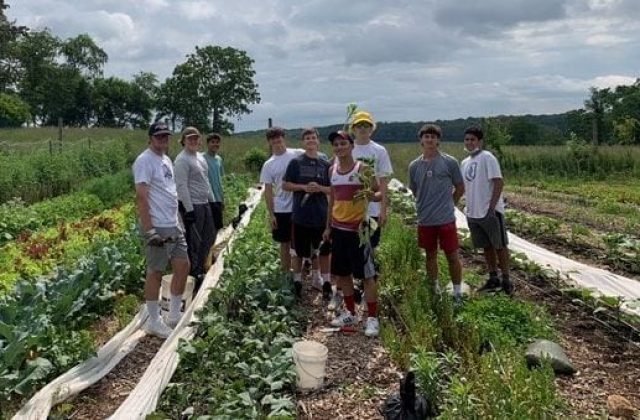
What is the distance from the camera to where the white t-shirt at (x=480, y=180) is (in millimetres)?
5820

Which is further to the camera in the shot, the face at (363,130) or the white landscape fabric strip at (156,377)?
the face at (363,130)

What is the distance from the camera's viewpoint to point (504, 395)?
299 centimetres

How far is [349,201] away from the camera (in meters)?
4.93

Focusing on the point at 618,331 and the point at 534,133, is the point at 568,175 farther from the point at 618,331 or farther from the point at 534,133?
the point at 534,133

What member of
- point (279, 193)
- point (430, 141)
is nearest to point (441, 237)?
point (430, 141)

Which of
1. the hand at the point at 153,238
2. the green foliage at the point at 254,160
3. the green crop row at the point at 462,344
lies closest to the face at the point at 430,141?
the green crop row at the point at 462,344

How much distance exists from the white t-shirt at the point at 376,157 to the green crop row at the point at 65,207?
588 centimetres

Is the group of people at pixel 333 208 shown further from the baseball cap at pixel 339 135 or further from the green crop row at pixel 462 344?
the green crop row at pixel 462 344

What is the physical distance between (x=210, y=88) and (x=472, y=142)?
41.9m

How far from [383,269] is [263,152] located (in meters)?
15.5

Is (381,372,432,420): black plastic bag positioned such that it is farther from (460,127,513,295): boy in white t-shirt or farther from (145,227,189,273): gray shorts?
(460,127,513,295): boy in white t-shirt

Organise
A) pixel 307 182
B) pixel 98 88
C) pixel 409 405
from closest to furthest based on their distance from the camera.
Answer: pixel 409 405 → pixel 307 182 → pixel 98 88

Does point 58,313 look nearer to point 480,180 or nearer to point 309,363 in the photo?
point 309,363

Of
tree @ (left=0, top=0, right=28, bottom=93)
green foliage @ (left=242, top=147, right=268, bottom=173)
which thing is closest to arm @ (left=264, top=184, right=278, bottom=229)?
green foliage @ (left=242, top=147, right=268, bottom=173)
